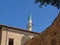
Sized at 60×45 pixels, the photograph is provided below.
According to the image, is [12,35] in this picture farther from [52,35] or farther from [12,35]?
[52,35]

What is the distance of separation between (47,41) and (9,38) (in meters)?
18.1

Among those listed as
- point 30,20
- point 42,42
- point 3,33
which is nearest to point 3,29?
point 3,33

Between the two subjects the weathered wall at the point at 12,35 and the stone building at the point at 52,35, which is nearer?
the stone building at the point at 52,35

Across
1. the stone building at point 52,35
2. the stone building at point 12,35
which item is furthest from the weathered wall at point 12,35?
the stone building at point 52,35

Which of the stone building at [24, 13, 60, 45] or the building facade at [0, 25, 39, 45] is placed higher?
the building facade at [0, 25, 39, 45]

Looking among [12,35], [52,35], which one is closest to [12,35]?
[12,35]

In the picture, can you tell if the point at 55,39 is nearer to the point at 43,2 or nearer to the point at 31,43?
the point at 43,2

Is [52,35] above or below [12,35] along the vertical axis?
below

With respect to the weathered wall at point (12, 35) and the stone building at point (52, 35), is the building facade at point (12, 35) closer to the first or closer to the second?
the weathered wall at point (12, 35)

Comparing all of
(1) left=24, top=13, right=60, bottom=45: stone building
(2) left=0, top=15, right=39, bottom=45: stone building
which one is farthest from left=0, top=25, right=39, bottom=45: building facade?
(1) left=24, top=13, right=60, bottom=45: stone building

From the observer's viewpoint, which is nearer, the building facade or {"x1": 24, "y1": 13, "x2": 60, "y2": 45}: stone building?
{"x1": 24, "y1": 13, "x2": 60, "y2": 45}: stone building

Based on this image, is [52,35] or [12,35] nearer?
[52,35]

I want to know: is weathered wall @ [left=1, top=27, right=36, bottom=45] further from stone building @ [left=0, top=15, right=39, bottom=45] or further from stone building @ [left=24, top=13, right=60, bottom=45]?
stone building @ [left=24, top=13, right=60, bottom=45]

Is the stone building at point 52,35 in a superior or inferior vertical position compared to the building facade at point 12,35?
inferior
